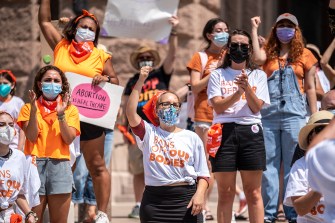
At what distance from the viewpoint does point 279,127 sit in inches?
351

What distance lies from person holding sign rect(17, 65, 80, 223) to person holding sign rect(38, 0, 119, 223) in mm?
621

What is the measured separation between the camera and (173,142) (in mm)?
6996

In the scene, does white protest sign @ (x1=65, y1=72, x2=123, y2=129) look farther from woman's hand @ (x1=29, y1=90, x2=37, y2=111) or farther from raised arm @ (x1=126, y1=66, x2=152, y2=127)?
raised arm @ (x1=126, y1=66, x2=152, y2=127)

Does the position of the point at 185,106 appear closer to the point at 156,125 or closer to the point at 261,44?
the point at 261,44

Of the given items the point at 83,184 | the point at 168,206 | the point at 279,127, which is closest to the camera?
the point at 168,206

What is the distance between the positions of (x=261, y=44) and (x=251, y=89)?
61.3 inches

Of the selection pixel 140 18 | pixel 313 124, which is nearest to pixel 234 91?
A: pixel 313 124

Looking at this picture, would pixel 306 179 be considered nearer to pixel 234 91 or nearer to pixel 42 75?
pixel 234 91

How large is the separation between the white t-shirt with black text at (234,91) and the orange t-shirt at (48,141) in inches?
45.0

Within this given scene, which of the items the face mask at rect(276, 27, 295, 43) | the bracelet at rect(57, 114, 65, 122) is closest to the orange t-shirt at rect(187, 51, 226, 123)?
the face mask at rect(276, 27, 295, 43)

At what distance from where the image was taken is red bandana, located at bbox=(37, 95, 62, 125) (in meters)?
7.80

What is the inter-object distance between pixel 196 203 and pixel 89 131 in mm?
1929

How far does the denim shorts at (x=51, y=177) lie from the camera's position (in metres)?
7.65

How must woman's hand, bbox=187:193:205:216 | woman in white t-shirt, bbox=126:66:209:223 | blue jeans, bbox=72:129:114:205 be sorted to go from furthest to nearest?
blue jeans, bbox=72:129:114:205 → woman in white t-shirt, bbox=126:66:209:223 → woman's hand, bbox=187:193:205:216
